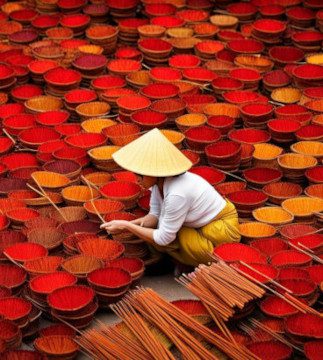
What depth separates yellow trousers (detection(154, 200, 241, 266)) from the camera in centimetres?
523

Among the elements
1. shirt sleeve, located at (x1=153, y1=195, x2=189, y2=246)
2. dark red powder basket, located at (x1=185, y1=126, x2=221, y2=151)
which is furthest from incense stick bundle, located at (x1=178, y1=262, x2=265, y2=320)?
dark red powder basket, located at (x1=185, y1=126, x2=221, y2=151)

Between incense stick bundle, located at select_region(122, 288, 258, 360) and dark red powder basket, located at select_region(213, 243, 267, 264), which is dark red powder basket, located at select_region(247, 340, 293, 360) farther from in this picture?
dark red powder basket, located at select_region(213, 243, 267, 264)

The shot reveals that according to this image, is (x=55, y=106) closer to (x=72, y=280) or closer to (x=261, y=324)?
(x=72, y=280)

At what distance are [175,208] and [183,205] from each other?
41 mm

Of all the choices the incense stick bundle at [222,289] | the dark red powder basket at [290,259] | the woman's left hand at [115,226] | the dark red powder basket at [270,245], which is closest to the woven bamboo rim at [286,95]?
the dark red powder basket at [270,245]

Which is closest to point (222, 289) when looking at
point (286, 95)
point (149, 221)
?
point (149, 221)

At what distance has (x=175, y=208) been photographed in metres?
5.08

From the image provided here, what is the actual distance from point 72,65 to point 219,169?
162 centimetres

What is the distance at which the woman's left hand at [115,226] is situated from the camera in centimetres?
527

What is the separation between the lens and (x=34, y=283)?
16.6ft

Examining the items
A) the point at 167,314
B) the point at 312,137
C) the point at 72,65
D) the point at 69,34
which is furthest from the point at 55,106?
the point at 167,314

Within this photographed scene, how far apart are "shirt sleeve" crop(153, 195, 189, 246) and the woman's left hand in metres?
0.18

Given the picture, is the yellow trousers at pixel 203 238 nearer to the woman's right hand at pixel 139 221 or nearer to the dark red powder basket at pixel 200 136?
the woman's right hand at pixel 139 221

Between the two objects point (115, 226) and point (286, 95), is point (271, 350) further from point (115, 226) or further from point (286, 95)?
point (286, 95)
